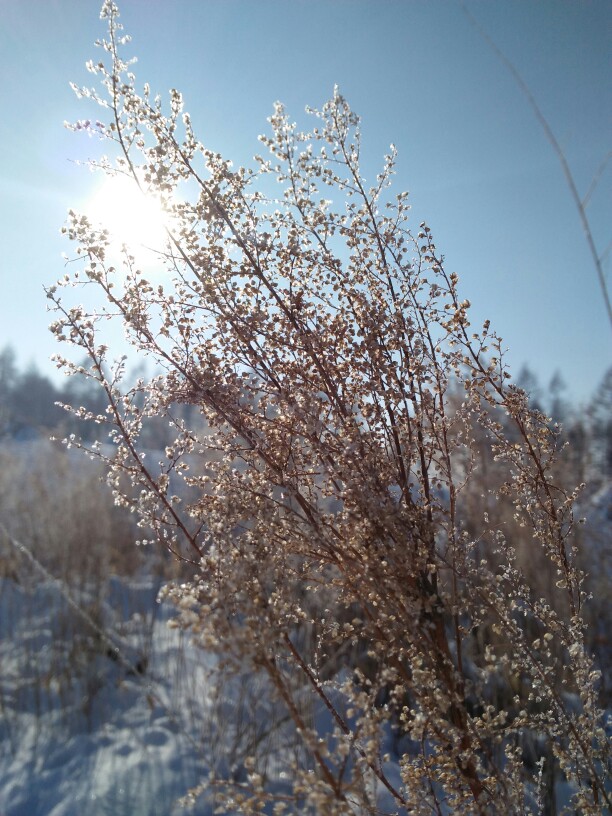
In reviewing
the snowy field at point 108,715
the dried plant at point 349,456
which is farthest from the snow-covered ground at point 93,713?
the dried plant at point 349,456

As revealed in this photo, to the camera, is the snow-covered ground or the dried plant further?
the snow-covered ground

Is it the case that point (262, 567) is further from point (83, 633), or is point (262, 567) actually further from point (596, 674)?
point (83, 633)

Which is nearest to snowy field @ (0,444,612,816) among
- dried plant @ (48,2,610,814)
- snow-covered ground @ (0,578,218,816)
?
snow-covered ground @ (0,578,218,816)

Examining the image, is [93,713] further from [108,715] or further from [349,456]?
[349,456]

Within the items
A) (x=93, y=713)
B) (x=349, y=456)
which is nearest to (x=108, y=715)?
(x=93, y=713)

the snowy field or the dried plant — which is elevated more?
the dried plant

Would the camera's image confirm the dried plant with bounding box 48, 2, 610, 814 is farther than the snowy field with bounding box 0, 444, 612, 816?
No

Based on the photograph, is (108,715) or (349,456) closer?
(349,456)

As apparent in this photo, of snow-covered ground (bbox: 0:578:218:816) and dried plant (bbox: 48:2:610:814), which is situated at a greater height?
dried plant (bbox: 48:2:610:814)

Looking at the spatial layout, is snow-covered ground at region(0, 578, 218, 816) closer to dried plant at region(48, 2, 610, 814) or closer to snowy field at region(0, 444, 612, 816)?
snowy field at region(0, 444, 612, 816)

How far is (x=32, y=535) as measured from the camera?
5.51 m

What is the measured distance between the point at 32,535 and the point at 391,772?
4.16m

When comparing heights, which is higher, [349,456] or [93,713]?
[349,456]

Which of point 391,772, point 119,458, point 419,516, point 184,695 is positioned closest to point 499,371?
point 419,516
